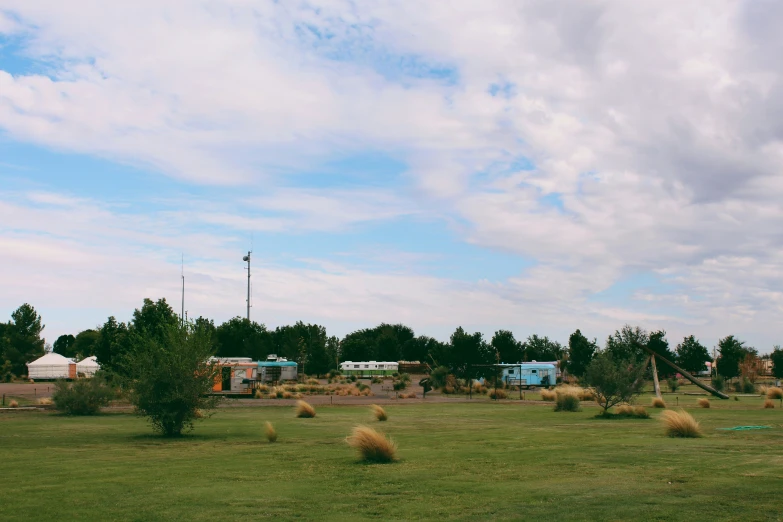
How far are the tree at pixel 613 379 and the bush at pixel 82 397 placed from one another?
945 inches

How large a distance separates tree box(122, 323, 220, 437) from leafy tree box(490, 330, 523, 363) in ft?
244

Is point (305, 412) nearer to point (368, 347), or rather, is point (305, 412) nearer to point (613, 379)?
point (613, 379)

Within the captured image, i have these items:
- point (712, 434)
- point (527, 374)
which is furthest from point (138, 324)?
point (712, 434)

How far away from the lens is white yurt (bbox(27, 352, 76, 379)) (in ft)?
316

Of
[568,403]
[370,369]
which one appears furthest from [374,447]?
[370,369]

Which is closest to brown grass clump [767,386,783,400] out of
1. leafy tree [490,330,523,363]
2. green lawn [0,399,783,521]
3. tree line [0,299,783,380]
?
tree line [0,299,783,380]

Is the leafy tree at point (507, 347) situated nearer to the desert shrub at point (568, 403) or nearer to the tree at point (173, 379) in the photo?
the desert shrub at point (568, 403)

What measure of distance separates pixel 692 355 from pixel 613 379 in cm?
6275

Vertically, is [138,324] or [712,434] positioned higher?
[138,324]

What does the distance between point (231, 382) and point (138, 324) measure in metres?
10.7

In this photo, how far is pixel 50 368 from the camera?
96438 mm

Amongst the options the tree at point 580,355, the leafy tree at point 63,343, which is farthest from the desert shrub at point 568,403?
the leafy tree at point 63,343

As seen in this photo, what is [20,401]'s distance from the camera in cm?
5069

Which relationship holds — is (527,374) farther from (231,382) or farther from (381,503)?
(381,503)
